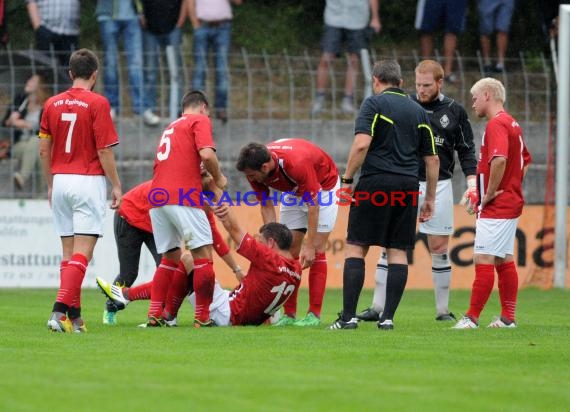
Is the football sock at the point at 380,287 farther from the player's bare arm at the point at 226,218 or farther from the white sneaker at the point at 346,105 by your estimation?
the white sneaker at the point at 346,105

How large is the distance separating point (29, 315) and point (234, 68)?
24.4 feet

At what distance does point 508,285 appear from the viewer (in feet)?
35.1

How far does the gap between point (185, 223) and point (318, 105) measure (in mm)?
8446

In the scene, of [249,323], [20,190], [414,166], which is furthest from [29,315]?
[20,190]

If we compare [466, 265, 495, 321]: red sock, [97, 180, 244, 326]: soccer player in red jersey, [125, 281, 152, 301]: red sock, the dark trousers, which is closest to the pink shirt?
[97, 180, 244, 326]: soccer player in red jersey

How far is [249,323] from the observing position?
11016mm

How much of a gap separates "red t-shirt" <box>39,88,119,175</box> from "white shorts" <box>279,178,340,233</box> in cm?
191

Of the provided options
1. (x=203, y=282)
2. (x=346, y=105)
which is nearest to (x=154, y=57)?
(x=346, y=105)

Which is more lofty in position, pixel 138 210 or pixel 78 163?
pixel 78 163

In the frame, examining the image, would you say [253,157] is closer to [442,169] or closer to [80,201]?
[80,201]

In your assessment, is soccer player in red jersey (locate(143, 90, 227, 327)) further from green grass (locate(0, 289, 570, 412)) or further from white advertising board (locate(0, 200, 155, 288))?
white advertising board (locate(0, 200, 155, 288))

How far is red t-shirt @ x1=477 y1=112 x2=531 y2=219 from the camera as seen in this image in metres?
10.4

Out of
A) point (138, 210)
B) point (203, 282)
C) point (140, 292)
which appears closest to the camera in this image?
point (203, 282)

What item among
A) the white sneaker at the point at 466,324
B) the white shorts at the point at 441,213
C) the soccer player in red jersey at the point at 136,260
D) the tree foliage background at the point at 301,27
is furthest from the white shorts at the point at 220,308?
the tree foliage background at the point at 301,27
